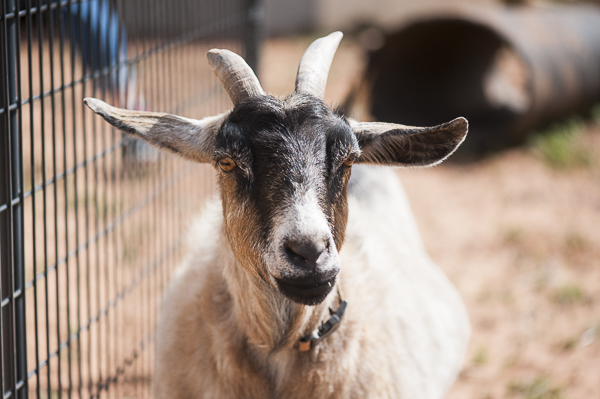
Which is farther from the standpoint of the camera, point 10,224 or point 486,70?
point 486,70

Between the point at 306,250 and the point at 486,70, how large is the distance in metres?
7.85

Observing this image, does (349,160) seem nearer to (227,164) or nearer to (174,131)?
(227,164)

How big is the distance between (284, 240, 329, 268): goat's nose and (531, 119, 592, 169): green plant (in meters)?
5.85

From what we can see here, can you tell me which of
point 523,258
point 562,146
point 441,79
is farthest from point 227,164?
point 441,79

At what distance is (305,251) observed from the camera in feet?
6.17

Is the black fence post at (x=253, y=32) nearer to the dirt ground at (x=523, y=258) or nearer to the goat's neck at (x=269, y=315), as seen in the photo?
the dirt ground at (x=523, y=258)

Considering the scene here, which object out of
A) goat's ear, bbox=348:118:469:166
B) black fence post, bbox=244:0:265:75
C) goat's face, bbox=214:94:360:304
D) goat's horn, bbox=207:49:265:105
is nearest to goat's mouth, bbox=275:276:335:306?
goat's face, bbox=214:94:360:304

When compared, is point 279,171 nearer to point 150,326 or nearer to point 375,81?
point 150,326

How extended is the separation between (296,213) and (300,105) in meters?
0.46

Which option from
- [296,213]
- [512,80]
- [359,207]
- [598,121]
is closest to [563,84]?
[598,121]

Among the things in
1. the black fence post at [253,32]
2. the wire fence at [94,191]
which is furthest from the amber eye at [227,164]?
the black fence post at [253,32]

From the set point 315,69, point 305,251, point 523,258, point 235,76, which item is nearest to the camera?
point 305,251

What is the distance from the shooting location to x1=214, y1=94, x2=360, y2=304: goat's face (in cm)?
193

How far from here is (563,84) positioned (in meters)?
7.27
